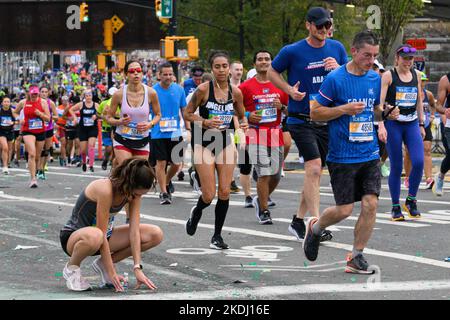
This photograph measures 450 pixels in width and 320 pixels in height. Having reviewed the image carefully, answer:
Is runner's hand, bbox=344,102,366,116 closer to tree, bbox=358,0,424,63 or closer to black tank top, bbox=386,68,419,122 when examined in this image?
black tank top, bbox=386,68,419,122

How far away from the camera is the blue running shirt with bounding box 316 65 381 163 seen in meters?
9.45

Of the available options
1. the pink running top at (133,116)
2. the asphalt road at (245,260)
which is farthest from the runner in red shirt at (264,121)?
the pink running top at (133,116)

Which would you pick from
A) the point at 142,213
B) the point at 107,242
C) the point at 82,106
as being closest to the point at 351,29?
the point at 82,106

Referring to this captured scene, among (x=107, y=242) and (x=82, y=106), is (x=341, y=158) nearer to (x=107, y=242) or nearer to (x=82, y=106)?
(x=107, y=242)

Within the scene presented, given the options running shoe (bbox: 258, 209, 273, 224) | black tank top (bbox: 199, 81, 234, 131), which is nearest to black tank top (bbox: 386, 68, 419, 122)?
running shoe (bbox: 258, 209, 273, 224)

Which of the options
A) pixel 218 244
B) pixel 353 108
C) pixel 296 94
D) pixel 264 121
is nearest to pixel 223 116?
pixel 296 94

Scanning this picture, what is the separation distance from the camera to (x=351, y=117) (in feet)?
31.1

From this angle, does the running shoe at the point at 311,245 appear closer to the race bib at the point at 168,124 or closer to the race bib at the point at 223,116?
the race bib at the point at 223,116

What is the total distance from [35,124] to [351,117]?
11684 mm

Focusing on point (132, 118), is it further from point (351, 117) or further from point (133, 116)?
point (351, 117)

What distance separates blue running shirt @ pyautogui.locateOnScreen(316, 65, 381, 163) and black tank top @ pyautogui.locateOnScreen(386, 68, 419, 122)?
390cm

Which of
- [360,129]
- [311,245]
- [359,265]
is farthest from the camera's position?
[311,245]

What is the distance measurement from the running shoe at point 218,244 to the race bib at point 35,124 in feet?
31.7
